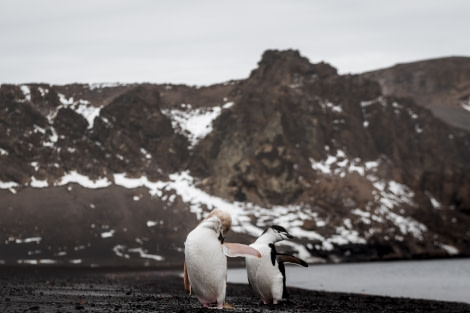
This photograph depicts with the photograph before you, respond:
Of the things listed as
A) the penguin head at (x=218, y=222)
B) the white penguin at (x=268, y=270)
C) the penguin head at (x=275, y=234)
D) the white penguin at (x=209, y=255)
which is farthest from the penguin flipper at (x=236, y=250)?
the penguin head at (x=275, y=234)

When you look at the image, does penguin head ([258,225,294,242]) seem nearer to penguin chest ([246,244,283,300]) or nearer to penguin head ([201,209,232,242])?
penguin chest ([246,244,283,300])

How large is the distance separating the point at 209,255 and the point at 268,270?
242 inches

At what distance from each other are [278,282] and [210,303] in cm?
532

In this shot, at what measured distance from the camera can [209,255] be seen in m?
21.9

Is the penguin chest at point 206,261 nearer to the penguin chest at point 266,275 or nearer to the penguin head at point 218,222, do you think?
the penguin head at point 218,222

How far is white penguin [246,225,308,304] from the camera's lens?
90.6 ft

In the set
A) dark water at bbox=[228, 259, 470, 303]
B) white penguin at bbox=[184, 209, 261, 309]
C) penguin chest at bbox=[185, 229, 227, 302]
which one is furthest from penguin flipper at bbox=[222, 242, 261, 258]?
dark water at bbox=[228, 259, 470, 303]

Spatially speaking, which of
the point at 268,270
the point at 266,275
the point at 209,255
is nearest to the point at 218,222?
the point at 209,255

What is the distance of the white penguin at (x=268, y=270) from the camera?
1088 inches

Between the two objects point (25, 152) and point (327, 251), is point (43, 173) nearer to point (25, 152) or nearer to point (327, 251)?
point (25, 152)

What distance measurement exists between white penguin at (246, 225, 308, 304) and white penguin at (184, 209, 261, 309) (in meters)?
5.26

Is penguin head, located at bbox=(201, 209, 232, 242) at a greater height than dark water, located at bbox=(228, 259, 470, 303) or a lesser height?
greater

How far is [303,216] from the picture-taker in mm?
194125

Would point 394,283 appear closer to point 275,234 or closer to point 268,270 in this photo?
point 275,234
